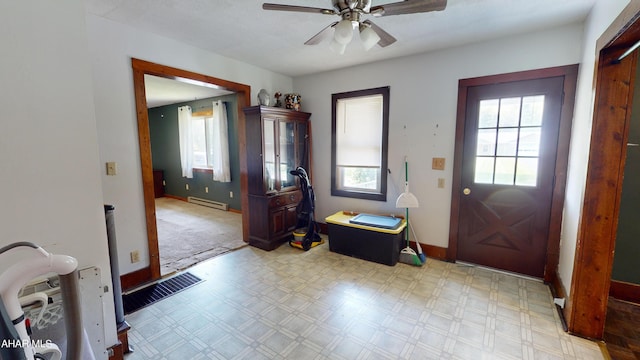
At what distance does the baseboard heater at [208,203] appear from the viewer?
236 inches

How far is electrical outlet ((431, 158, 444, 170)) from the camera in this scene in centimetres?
321

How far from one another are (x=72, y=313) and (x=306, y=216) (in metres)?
2.90

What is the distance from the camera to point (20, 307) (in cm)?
87

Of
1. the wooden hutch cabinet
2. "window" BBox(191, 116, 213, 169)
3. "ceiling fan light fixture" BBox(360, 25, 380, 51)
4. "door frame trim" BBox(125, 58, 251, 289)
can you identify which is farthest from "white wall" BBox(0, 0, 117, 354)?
"window" BBox(191, 116, 213, 169)

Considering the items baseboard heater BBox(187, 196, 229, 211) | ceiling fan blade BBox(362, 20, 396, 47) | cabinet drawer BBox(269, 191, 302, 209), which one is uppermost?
ceiling fan blade BBox(362, 20, 396, 47)

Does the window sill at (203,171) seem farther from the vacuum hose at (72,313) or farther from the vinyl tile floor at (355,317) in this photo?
the vacuum hose at (72,313)

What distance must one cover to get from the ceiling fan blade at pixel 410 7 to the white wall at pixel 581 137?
117 cm

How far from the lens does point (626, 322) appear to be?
84.1 inches

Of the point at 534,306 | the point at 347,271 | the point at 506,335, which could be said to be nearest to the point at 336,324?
the point at 347,271

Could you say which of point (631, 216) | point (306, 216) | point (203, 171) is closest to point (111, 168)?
point (306, 216)

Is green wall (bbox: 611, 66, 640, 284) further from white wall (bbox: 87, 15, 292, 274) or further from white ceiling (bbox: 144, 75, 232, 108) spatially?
white ceiling (bbox: 144, 75, 232, 108)

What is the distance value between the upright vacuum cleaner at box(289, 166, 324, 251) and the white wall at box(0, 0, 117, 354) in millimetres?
2321

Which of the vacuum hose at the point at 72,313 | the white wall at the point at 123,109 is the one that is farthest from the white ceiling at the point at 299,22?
the vacuum hose at the point at 72,313

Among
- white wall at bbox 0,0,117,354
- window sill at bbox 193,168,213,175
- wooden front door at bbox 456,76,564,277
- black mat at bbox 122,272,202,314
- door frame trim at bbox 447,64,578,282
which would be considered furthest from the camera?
window sill at bbox 193,168,213,175
